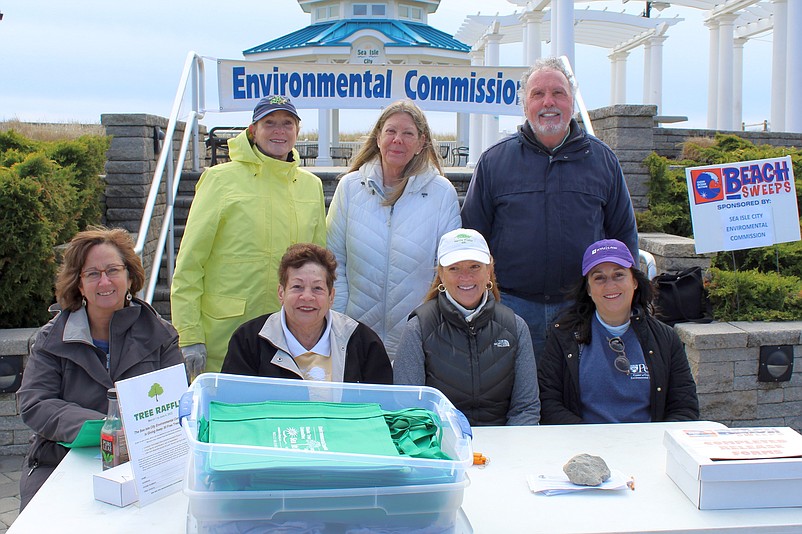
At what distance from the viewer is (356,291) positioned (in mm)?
3547

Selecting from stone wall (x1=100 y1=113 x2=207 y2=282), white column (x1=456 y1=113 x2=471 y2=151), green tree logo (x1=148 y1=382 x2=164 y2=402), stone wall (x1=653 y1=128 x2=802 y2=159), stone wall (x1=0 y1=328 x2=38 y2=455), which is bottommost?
stone wall (x1=0 y1=328 x2=38 y2=455)

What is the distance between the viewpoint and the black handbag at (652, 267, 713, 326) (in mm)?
4895

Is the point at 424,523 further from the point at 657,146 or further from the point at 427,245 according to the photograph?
the point at 657,146

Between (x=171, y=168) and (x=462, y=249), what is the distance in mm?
3919

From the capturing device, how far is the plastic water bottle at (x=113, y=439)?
6.92 feet

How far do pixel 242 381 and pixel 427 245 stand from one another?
5.13 ft

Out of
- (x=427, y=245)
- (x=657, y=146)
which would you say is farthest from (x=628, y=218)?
(x=657, y=146)

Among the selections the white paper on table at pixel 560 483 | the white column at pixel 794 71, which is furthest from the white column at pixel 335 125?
the white paper on table at pixel 560 483

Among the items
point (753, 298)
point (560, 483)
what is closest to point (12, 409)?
point (560, 483)

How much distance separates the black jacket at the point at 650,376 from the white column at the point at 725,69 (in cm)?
1437

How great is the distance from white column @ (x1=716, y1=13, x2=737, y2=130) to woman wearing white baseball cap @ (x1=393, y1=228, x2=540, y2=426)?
48.4 ft

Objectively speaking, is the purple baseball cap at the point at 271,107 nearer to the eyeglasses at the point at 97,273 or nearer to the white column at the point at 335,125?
the eyeglasses at the point at 97,273

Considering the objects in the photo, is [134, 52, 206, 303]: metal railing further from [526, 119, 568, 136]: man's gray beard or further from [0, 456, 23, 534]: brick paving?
[526, 119, 568, 136]: man's gray beard

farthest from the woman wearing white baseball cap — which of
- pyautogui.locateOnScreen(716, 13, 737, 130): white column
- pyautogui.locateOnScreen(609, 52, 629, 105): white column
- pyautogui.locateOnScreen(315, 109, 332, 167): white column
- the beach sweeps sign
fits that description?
pyautogui.locateOnScreen(609, 52, 629, 105): white column
